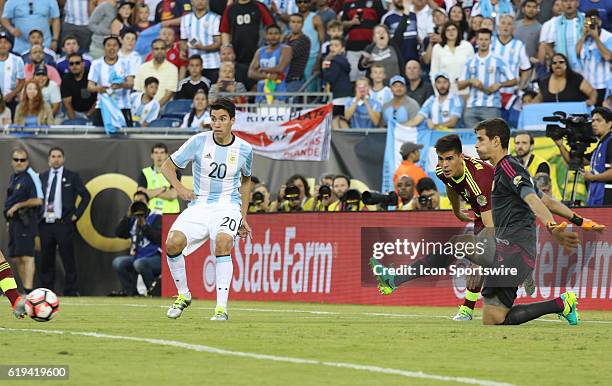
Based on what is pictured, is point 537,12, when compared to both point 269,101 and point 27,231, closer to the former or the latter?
point 269,101

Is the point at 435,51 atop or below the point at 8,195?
atop

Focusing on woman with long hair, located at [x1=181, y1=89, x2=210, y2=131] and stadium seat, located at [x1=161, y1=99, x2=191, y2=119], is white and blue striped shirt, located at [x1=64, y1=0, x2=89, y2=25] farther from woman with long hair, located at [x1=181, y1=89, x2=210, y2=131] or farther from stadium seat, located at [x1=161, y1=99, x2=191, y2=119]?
woman with long hair, located at [x1=181, y1=89, x2=210, y2=131]

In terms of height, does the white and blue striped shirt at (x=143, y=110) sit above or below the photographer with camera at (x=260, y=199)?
above

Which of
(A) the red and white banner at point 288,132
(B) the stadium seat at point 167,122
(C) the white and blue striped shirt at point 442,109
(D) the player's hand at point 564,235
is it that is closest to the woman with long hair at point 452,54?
(C) the white and blue striped shirt at point 442,109

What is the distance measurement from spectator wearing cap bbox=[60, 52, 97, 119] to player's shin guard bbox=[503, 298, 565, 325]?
1361cm

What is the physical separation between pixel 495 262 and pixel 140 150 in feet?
38.4

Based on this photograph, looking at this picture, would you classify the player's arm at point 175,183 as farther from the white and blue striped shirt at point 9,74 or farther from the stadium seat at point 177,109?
the white and blue striped shirt at point 9,74

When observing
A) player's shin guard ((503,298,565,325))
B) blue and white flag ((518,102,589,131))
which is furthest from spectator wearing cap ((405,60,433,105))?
player's shin guard ((503,298,565,325))

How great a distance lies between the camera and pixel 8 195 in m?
22.2

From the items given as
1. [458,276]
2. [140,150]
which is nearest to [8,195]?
[140,150]

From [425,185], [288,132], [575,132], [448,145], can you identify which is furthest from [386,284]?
[288,132]

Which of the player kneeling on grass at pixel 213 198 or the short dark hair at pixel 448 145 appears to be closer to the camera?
the short dark hair at pixel 448 145

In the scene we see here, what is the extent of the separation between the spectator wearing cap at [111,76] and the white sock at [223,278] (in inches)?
423

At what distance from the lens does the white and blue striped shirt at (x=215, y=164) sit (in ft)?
43.5
